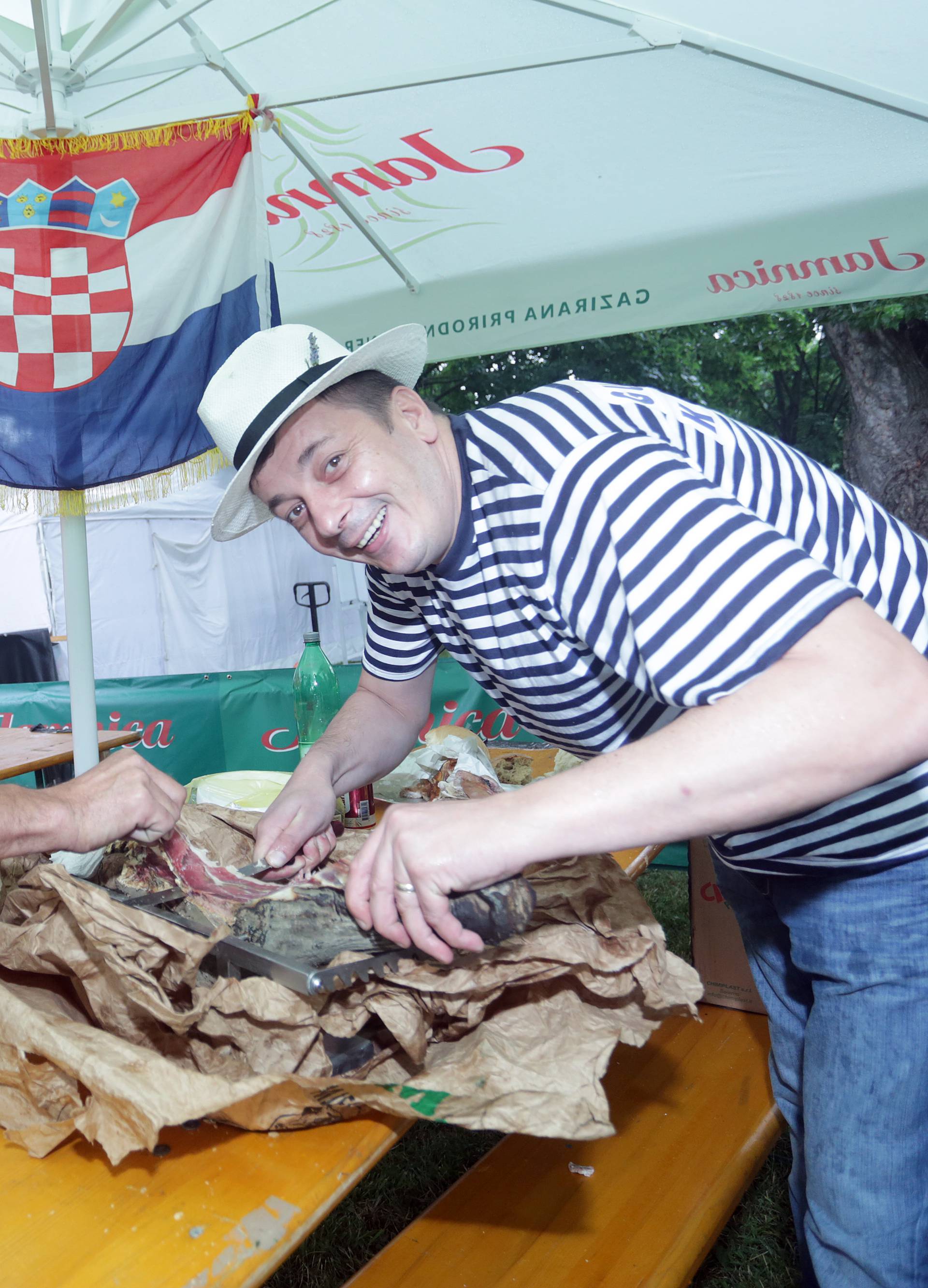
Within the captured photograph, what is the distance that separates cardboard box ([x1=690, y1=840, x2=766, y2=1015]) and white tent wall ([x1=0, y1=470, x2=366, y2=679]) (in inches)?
322

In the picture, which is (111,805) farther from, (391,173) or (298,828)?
(391,173)

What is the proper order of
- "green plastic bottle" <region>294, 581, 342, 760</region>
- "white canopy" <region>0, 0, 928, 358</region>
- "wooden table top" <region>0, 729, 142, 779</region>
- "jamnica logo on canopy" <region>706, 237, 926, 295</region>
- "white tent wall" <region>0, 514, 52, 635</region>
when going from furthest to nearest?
"white tent wall" <region>0, 514, 52, 635</region>
"wooden table top" <region>0, 729, 142, 779</region>
"jamnica logo on canopy" <region>706, 237, 926, 295</region>
"green plastic bottle" <region>294, 581, 342, 760</region>
"white canopy" <region>0, 0, 928, 358</region>

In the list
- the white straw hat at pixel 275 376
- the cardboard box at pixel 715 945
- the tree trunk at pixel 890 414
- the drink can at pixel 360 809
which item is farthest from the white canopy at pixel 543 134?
the tree trunk at pixel 890 414

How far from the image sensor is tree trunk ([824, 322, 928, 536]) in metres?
9.20

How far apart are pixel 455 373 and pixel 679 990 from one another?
13.8m

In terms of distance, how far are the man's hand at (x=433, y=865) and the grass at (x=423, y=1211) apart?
1516mm

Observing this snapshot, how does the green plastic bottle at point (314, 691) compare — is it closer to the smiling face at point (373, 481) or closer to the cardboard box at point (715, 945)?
the cardboard box at point (715, 945)

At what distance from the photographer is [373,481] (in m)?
1.42

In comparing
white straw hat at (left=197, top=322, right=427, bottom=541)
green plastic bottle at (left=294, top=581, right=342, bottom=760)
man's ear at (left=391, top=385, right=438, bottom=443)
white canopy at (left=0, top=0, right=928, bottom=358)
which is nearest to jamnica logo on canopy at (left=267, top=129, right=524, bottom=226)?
white canopy at (left=0, top=0, right=928, bottom=358)

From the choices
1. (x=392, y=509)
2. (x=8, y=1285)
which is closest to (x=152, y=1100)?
(x=8, y=1285)

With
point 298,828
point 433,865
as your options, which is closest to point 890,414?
point 298,828

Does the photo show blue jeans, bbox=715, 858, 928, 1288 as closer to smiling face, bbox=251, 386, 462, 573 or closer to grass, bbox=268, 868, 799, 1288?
smiling face, bbox=251, 386, 462, 573

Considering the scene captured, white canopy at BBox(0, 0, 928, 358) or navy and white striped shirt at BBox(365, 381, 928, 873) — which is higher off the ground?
white canopy at BBox(0, 0, 928, 358)

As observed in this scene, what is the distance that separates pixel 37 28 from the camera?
252 centimetres
